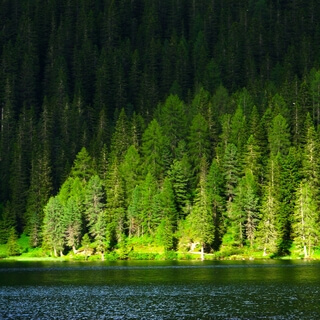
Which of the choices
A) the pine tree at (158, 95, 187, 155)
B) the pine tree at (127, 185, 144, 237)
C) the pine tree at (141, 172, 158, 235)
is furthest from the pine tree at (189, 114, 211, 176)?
the pine tree at (127, 185, 144, 237)

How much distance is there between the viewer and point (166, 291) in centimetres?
8512

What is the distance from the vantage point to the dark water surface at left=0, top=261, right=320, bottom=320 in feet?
221

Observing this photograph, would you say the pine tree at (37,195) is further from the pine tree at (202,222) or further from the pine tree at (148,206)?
the pine tree at (202,222)

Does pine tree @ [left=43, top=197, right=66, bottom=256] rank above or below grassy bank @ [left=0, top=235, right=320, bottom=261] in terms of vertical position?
above

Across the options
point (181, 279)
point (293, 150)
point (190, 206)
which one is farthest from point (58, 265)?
point (293, 150)

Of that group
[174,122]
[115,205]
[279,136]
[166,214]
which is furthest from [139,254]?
[174,122]

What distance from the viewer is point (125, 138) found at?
18312cm

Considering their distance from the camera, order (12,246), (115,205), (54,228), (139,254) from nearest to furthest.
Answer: (139,254) < (54,228) < (115,205) < (12,246)

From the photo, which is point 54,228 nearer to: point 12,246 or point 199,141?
point 12,246

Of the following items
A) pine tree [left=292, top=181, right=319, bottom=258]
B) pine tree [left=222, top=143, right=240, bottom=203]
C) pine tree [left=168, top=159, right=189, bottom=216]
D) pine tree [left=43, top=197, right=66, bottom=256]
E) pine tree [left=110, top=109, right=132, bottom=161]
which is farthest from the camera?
pine tree [left=110, top=109, right=132, bottom=161]

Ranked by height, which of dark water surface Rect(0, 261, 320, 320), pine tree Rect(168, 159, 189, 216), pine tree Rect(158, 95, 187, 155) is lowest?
dark water surface Rect(0, 261, 320, 320)

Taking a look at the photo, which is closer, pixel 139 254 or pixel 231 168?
pixel 139 254

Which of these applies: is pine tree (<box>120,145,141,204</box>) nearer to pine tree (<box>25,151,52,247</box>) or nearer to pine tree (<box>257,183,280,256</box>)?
pine tree (<box>25,151,52,247</box>)

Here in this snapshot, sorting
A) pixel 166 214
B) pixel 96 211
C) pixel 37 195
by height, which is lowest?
pixel 166 214
